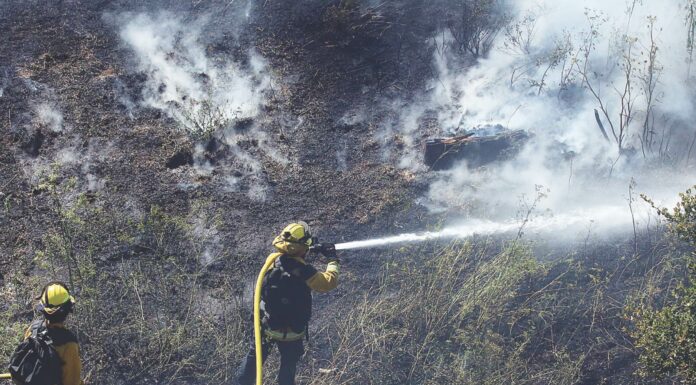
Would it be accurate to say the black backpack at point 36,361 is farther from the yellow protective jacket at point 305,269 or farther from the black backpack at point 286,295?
the yellow protective jacket at point 305,269

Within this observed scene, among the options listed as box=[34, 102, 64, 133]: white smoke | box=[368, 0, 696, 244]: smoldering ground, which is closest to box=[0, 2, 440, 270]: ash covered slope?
box=[34, 102, 64, 133]: white smoke

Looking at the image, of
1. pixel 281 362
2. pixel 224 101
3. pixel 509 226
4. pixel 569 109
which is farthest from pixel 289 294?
pixel 569 109

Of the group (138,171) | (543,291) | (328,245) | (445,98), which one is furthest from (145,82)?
(543,291)

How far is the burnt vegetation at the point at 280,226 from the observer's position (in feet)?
18.0

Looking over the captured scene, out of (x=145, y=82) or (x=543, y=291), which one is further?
(x=145, y=82)

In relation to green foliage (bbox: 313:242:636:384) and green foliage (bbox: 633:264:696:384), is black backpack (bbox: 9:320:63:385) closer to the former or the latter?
green foliage (bbox: 313:242:636:384)

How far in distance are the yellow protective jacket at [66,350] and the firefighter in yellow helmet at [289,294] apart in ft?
4.54

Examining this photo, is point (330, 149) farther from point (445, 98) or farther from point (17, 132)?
point (17, 132)

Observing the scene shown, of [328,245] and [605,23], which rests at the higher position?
[605,23]

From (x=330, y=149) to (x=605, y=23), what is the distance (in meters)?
4.45

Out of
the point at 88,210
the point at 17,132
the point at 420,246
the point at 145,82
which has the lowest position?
the point at 420,246

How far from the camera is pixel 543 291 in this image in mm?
6199

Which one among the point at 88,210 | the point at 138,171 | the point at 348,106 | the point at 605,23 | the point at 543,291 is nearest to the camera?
the point at 543,291

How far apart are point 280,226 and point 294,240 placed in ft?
7.44
